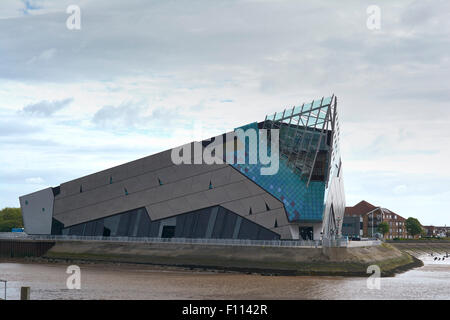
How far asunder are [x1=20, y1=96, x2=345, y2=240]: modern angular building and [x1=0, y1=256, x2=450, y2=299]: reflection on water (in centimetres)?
1434

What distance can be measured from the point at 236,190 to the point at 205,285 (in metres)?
29.0

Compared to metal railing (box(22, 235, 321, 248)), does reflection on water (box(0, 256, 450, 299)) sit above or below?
below

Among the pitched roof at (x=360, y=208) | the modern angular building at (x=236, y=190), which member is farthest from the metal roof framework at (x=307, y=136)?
the pitched roof at (x=360, y=208)

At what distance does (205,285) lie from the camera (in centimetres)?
5912

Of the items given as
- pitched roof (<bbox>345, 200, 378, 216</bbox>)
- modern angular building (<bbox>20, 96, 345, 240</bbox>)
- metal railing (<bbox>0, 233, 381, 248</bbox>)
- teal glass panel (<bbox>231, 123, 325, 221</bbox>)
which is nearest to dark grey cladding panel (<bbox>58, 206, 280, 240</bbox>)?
modern angular building (<bbox>20, 96, 345, 240</bbox>)

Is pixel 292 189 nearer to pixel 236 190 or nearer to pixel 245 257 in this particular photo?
pixel 236 190

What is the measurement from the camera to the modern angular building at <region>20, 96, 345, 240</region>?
8481 centimetres

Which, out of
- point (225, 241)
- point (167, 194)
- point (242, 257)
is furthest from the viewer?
point (167, 194)

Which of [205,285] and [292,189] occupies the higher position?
[292,189]

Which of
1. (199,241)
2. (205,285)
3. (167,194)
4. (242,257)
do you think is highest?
(167,194)

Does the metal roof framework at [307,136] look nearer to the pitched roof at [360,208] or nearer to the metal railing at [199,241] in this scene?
the metal railing at [199,241]

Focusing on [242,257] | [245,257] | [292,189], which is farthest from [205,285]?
[292,189]

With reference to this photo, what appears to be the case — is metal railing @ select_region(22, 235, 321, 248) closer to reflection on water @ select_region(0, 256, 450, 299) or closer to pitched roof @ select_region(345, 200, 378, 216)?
reflection on water @ select_region(0, 256, 450, 299)

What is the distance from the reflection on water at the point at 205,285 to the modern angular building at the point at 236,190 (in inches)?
565
